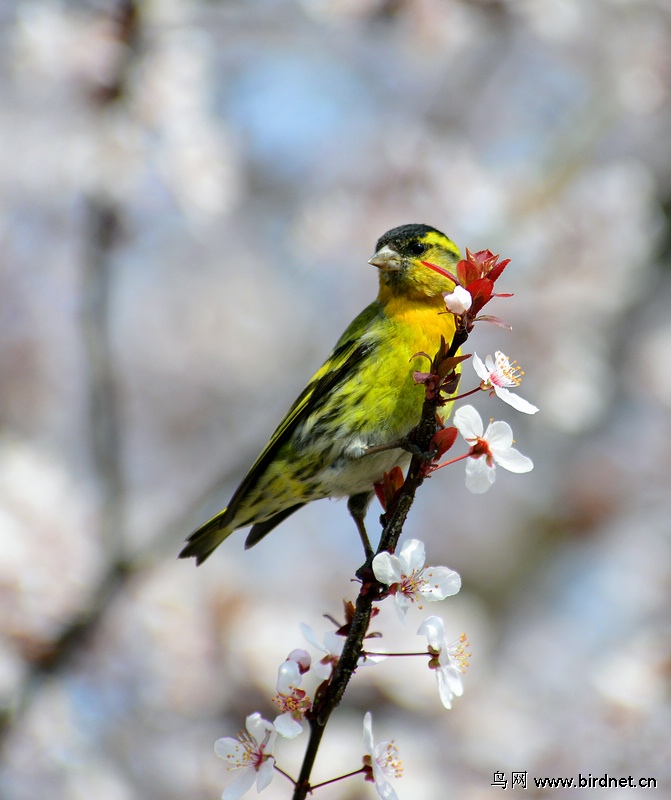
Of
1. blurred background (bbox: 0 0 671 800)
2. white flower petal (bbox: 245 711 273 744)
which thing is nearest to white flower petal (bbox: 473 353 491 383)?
white flower petal (bbox: 245 711 273 744)

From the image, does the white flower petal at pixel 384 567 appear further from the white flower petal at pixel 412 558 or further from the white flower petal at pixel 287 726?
the white flower petal at pixel 287 726

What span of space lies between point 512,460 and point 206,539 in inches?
71.7

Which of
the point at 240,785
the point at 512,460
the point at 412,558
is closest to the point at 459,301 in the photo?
the point at 512,460

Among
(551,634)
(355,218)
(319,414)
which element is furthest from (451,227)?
(551,634)

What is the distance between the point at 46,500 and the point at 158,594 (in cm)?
93

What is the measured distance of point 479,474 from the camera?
2.17m

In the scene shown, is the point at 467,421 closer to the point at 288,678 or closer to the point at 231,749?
the point at 288,678

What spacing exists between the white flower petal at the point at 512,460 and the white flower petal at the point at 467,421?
9cm

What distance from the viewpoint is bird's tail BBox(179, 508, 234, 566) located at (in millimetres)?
3637

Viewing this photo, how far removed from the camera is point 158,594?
5840 millimetres

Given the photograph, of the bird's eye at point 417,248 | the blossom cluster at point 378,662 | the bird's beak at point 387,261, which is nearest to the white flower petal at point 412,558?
the blossom cluster at point 378,662

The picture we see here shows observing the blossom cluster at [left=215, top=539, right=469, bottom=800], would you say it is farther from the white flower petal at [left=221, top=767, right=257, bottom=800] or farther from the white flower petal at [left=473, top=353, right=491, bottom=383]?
the white flower petal at [left=473, top=353, right=491, bottom=383]

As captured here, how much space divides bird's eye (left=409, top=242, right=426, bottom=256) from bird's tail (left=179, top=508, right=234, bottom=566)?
4.48ft

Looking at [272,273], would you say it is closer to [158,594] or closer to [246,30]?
[246,30]
